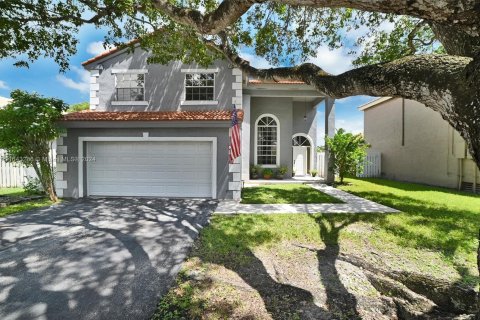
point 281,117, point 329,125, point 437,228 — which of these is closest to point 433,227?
point 437,228

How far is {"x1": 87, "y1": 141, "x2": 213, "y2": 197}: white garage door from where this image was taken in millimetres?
9641

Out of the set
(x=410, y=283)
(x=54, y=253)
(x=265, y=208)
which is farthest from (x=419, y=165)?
(x=54, y=253)

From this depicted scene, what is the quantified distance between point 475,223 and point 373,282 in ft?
16.2

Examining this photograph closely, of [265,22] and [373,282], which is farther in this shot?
[265,22]

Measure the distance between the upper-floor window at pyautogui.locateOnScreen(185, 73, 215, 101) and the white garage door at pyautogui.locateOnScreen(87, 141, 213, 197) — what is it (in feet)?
9.78

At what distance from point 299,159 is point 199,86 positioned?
920 centimetres

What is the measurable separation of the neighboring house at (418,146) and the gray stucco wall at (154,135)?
10.7 meters

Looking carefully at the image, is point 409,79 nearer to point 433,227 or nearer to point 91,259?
point 91,259

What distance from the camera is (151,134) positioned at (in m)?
9.55

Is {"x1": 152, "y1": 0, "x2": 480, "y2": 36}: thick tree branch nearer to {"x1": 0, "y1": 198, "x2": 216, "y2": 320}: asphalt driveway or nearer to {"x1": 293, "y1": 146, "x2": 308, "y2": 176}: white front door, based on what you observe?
{"x1": 0, "y1": 198, "x2": 216, "y2": 320}: asphalt driveway

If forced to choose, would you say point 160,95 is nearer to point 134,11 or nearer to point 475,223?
point 134,11

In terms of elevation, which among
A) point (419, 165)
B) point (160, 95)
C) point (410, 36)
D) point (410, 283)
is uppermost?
point (410, 36)

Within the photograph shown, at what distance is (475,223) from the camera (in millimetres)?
6379

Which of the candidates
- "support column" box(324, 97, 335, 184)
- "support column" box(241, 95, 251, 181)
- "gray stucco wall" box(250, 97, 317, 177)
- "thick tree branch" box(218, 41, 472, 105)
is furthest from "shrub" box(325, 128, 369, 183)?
"thick tree branch" box(218, 41, 472, 105)
